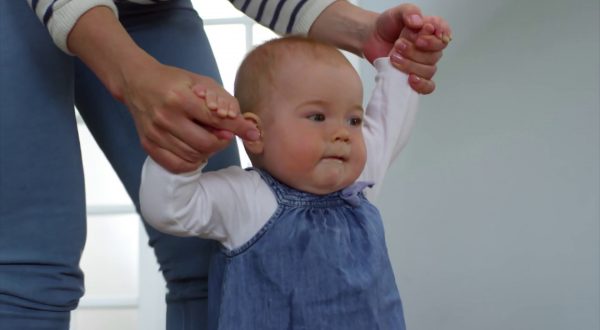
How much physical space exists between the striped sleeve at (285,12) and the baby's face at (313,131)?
0.16 meters

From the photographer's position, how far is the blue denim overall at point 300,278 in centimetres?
84

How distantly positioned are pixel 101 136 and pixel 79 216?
0.14m

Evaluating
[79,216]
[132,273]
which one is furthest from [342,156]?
[132,273]

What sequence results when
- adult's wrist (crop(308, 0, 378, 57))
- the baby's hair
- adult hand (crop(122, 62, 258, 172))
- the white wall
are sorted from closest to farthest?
1. adult hand (crop(122, 62, 258, 172))
2. the baby's hair
3. adult's wrist (crop(308, 0, 378, 57))
4. the white wall

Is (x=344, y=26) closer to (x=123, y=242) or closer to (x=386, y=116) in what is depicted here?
(x=386, y=116)

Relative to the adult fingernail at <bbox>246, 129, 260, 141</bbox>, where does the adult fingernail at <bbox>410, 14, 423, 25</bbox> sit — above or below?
above

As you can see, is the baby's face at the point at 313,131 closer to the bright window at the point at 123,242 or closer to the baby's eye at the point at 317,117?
the baby's eye at the point at 317,117

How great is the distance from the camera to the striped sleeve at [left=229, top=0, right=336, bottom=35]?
104cm

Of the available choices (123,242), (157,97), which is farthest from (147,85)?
(123,242)

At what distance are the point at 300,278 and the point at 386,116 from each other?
278 mm

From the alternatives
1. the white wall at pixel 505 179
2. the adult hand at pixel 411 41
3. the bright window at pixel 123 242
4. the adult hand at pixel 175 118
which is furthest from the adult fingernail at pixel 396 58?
the bright window at pixel 123 242

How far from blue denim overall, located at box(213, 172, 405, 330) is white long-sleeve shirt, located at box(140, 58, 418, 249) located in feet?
0.06

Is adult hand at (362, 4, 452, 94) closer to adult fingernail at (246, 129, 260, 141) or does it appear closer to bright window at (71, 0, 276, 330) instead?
adult fingernail at (246, 129, 260, 141)

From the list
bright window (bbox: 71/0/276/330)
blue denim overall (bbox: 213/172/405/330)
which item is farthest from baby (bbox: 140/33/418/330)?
bright window (bbox: 71/0/276/330)
